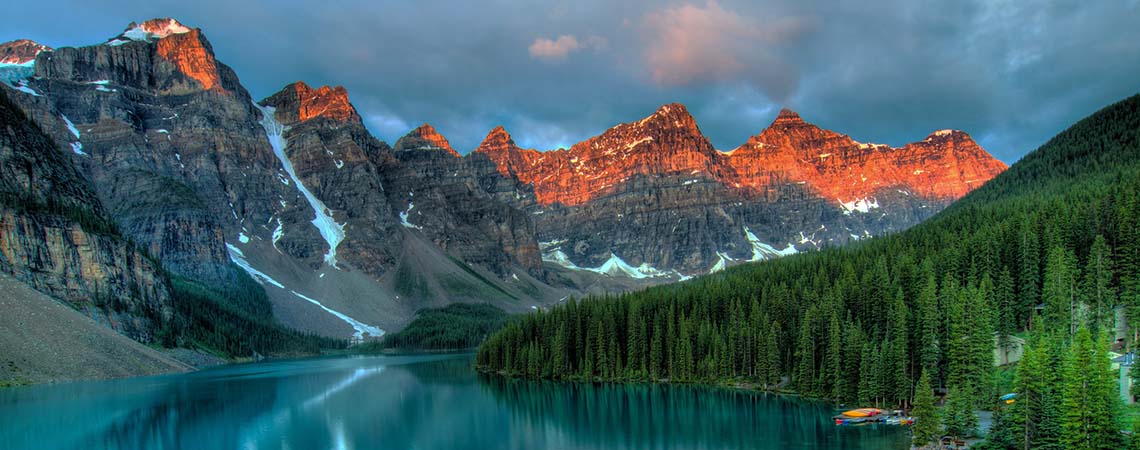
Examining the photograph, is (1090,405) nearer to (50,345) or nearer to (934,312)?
(934,312)

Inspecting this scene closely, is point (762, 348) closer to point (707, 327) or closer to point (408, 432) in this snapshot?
point (707, 327)

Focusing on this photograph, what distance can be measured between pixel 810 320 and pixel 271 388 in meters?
75.0

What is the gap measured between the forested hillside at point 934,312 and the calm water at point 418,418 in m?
6.60

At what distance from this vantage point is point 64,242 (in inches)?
5837

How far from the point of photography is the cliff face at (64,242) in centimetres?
13900

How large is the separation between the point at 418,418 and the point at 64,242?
331 feet

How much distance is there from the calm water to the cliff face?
124ft

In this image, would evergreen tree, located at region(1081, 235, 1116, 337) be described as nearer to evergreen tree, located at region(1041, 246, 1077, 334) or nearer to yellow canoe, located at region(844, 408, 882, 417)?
evergreen tree, located at region(1041, 246, 1077, 334)

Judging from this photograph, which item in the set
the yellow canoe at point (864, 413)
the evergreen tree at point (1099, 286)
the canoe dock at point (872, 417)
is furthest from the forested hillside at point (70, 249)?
the evergreen tree at point (1099, 286)

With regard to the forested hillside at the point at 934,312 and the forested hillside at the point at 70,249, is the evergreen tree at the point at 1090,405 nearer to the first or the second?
the forested hillside at the point at 934,312

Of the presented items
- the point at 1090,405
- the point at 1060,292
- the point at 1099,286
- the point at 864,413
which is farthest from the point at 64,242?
the point at 1090,405

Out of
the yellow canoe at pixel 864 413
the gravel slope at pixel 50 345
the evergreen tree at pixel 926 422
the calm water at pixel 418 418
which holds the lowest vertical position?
the calm water at pixel 418 418

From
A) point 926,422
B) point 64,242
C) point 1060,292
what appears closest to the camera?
point 926,422

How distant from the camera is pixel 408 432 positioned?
242 feet
